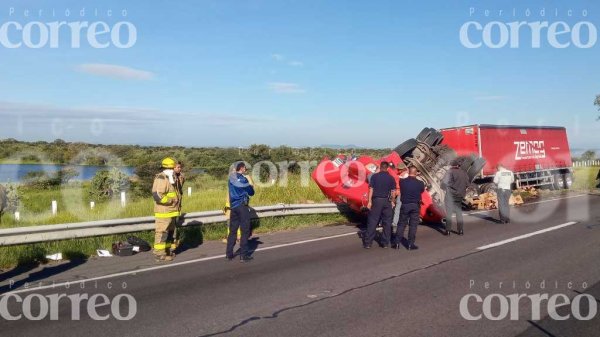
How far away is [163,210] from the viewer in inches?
374

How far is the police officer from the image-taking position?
34.7 ft

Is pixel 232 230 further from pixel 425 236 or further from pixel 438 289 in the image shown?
pixel 425 236

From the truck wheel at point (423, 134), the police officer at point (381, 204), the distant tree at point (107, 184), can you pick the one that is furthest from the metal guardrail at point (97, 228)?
the distant tree at point (107, 184)

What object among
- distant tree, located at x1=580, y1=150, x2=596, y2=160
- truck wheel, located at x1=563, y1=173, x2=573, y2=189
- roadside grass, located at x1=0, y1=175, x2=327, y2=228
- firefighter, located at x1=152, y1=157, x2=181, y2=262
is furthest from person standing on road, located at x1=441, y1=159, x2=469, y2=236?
distant tree, located at x1=580, y1=150, x2=596, y2=160

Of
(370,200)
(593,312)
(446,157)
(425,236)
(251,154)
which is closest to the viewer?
(593,312)

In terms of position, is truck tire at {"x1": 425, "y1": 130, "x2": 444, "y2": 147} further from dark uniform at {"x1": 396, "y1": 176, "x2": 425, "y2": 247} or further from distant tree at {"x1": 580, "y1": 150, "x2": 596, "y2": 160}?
distant tree at {"x1": 580, "y1": 150, "x2": 596, "y2": 160}

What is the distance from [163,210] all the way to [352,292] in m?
4.14

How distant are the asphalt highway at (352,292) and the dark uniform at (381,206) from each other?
13.4 inches

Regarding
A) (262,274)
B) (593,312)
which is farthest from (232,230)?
(593,312)

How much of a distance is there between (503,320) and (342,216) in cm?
962

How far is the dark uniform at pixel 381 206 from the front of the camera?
1058 cm

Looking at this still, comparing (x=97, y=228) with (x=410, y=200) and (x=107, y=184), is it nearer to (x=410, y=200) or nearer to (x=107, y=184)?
(x=410, y=200)

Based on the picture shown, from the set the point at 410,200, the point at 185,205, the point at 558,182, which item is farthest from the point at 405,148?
the point at 558,182

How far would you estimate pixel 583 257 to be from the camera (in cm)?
934
